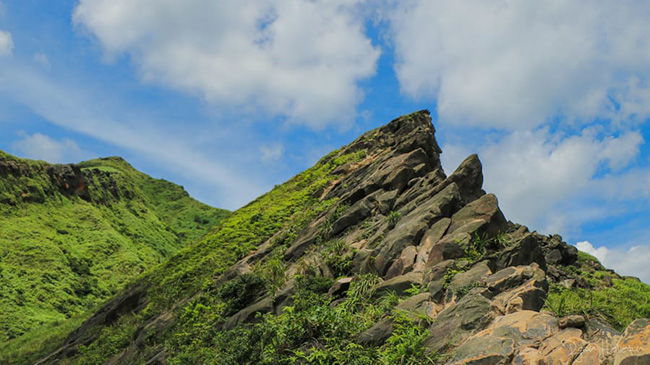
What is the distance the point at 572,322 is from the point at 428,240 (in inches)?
294

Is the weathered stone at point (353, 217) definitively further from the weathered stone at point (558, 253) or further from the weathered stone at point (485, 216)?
the weathered stone at point (558, 253)

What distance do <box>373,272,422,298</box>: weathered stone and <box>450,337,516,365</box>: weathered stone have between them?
14.1 feet

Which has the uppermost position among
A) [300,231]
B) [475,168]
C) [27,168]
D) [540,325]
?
[27,168]

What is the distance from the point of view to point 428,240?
1645 cm

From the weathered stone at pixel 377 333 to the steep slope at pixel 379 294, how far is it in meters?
0.04

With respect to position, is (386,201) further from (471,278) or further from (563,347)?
(563,347)

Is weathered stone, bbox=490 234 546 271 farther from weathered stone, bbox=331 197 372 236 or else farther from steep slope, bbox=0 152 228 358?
steep slope, bbox=0 152 228 358

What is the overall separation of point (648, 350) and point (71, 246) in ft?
330

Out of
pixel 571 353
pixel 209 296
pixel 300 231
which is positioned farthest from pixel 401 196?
pixel 571 353

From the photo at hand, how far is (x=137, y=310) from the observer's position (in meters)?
29.9

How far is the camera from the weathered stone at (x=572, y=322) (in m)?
9.04

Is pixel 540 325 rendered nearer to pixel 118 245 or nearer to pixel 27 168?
pixel 118 245

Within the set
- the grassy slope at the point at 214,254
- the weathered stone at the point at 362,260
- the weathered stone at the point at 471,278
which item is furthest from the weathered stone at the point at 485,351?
the grassy slope at the point at 214,254

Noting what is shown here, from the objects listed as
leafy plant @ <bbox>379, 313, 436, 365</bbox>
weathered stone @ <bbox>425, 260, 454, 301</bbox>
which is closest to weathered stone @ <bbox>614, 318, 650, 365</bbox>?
leafy plant @ <bbox>379, 313, 436, 365</bbox>
